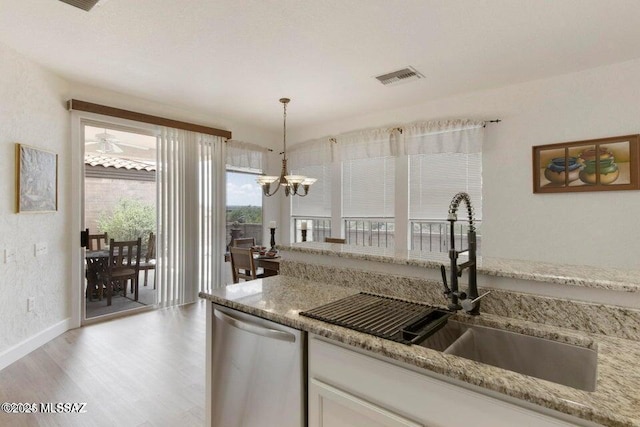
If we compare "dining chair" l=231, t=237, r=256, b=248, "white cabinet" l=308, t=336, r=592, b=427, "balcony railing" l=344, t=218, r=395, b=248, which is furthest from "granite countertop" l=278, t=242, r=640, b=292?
"dining chair" l=231, t=237, r=256, b=248

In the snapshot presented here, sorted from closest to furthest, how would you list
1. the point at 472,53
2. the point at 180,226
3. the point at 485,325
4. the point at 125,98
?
the point at 485,325, the point at 472,53, the point at 125,98, the point at 180,226

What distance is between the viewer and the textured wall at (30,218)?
280 centimetres

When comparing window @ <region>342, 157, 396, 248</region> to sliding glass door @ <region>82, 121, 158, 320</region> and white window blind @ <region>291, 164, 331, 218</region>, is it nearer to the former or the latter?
white window blind @ <region>291, 164, 331, 218</region>

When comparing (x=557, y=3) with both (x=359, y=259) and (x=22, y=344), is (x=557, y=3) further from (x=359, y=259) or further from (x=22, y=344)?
(x=22, y=344)

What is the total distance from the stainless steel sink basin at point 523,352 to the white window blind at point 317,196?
162 inches

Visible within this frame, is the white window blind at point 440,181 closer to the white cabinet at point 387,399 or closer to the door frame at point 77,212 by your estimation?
the white cabinet at point 387,399

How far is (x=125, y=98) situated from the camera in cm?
395

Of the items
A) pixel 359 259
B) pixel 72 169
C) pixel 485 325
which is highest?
pixel 72 169

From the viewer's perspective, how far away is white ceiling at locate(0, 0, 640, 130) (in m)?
2.25

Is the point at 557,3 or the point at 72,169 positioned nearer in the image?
the point at 557,3

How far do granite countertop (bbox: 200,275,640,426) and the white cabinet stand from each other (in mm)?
49

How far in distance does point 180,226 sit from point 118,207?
5.50 feet

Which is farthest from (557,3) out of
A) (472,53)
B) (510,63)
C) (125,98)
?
(125,98)

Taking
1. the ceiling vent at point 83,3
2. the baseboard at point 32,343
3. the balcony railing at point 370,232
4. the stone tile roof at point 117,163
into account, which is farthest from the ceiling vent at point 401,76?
the baseboard at point 32,343
